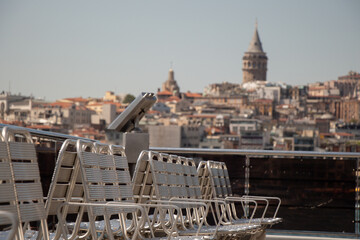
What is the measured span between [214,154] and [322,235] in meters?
1.17

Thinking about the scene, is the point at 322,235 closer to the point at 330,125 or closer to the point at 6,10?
the point at 330,125

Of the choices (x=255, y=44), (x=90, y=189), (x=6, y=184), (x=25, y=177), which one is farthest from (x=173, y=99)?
(x=6, y=184)

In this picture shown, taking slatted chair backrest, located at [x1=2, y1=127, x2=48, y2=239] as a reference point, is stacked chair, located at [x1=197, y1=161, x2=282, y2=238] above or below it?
below

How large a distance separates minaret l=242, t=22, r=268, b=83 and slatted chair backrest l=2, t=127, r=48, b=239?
150098 millimetres

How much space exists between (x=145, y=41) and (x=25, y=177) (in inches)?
4952

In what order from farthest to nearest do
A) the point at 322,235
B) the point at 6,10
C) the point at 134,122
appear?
1. the point at 6,10
2. the point at 322,235
3. the point at 134,122

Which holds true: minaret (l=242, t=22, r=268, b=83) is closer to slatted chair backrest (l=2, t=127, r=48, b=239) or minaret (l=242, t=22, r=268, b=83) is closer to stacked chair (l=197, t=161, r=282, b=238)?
stacked chair (l=197, t=161, r=282, b=238)

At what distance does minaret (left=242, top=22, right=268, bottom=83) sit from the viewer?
15300 centimetres

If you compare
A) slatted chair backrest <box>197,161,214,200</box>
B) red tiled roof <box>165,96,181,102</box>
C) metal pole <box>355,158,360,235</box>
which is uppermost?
red tiled roof <box>165,96,181,102</box>

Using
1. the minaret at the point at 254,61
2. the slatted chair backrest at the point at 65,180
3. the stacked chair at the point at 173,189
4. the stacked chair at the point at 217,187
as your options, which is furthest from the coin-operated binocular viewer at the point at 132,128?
the minaret at the point at 254,61

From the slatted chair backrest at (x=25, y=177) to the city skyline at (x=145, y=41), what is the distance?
10560 centimetres

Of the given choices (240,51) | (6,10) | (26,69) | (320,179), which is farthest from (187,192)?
(240,51)

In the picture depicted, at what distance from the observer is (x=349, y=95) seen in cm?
13812

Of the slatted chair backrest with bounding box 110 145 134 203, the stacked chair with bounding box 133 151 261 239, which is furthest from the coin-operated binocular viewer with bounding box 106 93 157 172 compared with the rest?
the slatted chair backrest with bounding box 110 145 134 203
